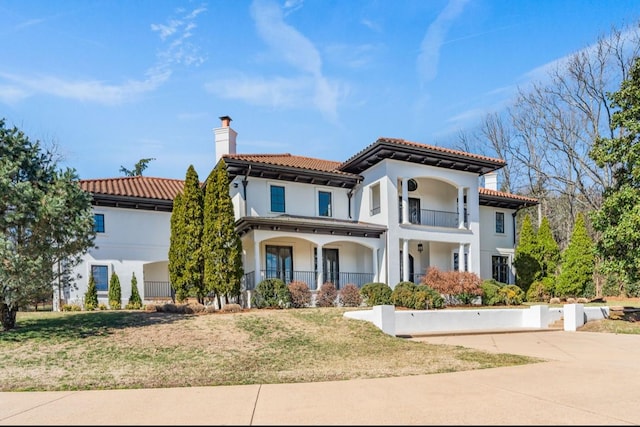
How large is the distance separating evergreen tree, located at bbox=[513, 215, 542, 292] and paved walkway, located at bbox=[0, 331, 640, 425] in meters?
17.8

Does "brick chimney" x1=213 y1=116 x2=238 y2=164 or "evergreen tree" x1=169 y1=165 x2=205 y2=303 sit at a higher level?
"brick chimney" x1=213 y1=116 x2=238 y2=164

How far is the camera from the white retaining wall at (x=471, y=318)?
1350 centimetres

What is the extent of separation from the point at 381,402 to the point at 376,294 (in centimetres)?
1316

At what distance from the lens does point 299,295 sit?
704 inches

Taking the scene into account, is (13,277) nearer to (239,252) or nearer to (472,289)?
(239,252)

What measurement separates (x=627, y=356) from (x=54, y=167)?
15.3 m

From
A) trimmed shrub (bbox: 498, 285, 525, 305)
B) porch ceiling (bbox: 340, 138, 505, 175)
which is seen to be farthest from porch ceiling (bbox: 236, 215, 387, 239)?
trimmed shrub (bbox: 498, 285, 525, 305)

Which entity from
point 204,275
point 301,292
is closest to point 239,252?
point 204,275

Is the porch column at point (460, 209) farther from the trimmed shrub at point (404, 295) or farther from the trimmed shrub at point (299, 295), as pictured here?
the trimmed shrub at point (299, 295)

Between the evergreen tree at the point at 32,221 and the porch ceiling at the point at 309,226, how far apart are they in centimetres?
673

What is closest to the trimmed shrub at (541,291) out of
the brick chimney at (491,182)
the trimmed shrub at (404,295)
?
the brick chimney at (491,182)

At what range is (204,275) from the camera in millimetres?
17328

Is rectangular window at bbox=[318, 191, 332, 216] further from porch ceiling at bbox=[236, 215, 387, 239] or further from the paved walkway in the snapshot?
the paved walkway

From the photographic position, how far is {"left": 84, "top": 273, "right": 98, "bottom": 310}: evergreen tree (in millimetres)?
19688
